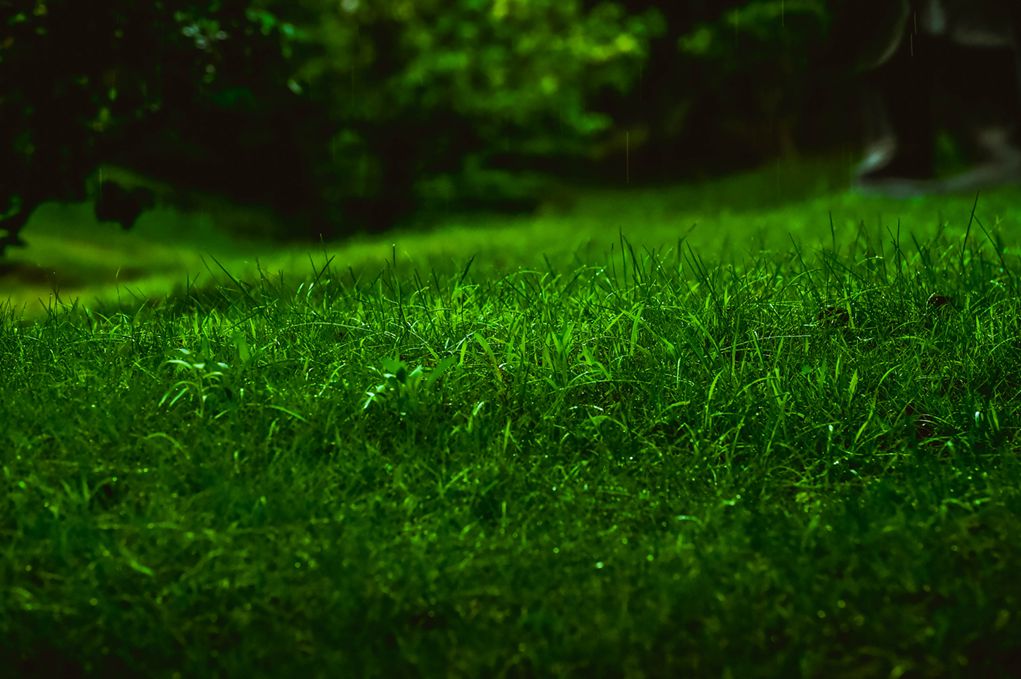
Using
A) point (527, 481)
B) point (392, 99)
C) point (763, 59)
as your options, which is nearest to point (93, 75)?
point (527, 481)

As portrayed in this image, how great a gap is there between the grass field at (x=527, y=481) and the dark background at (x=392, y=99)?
6.04 feet

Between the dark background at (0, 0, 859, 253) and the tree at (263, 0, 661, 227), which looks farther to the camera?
the tree at (263, 0, 661, 227)

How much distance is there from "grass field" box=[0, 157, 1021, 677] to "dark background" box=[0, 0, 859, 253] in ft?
6.04

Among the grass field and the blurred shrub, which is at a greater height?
the blurred shrub

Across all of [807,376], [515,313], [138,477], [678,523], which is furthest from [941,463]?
[138,477]

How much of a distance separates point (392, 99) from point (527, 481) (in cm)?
1009

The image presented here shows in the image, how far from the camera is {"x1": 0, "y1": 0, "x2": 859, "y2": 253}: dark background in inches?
241

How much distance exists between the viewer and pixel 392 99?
1265cm

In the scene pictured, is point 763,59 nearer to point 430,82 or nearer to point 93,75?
point 430,82

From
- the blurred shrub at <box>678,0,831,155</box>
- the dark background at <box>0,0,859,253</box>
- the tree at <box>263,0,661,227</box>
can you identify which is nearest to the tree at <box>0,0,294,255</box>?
the dark background at <box>0,0,859,253</box>

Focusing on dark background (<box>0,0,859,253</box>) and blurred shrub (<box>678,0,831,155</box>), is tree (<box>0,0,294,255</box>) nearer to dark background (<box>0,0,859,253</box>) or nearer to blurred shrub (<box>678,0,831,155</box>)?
dark background (<box>0,0,859,253</box>)

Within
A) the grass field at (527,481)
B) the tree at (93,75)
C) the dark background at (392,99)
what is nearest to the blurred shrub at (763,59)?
the dark background at (392,99)

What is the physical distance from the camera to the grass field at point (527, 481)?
2516mm

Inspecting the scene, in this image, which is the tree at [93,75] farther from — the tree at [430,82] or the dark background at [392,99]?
the tree at [430,82]
